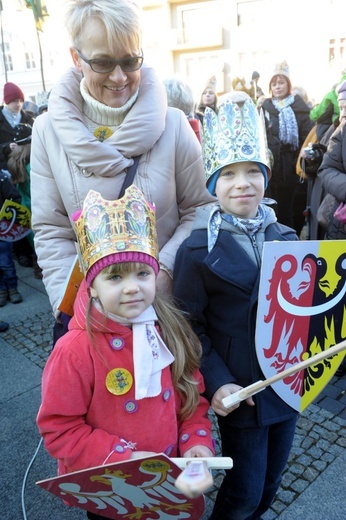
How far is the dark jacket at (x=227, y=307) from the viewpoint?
4.90ft

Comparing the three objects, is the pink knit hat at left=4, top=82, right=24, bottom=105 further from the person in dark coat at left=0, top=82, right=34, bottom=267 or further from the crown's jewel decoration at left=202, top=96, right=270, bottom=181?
the crown's jewel decoration at left=202, top=96, right=270, bottom=181

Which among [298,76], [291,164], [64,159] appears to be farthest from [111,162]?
[298,76]

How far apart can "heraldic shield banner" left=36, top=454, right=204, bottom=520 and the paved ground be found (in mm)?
986

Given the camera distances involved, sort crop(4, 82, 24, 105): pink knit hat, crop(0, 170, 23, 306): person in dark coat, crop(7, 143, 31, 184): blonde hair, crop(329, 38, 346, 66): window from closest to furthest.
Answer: crop(0, 170, 23, 306): person in dark coat → crop(7, 143, 31, 184): blonde hair → crop(4, 82, 24, 105): pink knit hat → crop(329, 38, 346, 66): window

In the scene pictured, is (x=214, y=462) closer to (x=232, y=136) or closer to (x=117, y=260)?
(x=117, y=260)

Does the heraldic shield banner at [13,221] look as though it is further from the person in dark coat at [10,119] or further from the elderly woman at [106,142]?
the elderly woman at [106,142]

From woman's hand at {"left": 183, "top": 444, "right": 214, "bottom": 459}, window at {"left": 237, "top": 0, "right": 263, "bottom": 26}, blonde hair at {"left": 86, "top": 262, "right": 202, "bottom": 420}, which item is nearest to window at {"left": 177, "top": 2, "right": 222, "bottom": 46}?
window at {"left": 237, "top": 0, "right": 263, "bottom": 26}

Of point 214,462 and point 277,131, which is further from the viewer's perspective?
point 277,131

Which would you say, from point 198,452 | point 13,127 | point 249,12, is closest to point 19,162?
point 13,127

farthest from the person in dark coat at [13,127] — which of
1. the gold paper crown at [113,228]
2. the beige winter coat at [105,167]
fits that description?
the gold paper crown at [113,228]

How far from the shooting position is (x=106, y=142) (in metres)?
1.65

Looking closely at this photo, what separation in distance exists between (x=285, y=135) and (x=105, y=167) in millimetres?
3961

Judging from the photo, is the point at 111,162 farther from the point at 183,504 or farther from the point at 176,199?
the point at 183,504

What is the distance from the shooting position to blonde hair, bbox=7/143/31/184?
209 inches
